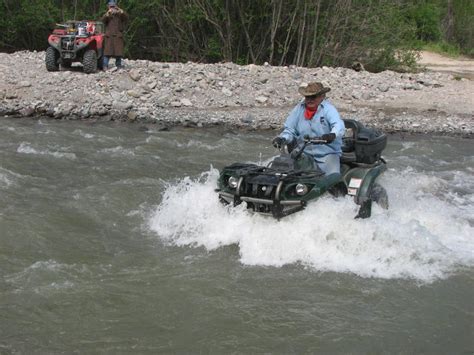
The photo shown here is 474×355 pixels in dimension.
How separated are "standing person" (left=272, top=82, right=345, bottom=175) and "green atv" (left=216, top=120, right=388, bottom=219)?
4.4 inches

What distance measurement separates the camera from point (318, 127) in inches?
277

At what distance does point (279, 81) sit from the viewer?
1666 cm

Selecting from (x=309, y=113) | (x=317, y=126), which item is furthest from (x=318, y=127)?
(x=309, y=113)

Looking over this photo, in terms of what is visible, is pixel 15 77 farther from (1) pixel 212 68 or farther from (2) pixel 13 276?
(2) pixel 13 276

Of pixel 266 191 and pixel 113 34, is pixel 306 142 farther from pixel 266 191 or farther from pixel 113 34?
pixel 113 34

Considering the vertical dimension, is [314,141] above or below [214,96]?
above

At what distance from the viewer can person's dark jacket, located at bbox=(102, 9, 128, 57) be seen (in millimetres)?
16072

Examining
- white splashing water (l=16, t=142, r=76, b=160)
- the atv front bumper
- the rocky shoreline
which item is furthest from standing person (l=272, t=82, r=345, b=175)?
the rocky shoreline

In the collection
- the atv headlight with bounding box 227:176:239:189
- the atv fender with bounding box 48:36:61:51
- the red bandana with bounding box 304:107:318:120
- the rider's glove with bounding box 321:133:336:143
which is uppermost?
the red bandana with bounding box 304:107:318:120

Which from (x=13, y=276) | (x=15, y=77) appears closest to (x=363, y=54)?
(x=15, y=77)

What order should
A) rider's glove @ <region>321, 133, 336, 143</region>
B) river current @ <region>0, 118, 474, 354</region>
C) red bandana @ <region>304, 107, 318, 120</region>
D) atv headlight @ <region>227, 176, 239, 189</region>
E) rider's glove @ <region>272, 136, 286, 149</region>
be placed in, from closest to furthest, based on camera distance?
river current @ <region>0, 118, 474, 354</region>
atv headlight @ <region>227, 176, 239, 189</region>
rider's glove @ <region>321, 133, 336, 143</region>
rider's glove @ <region>272, 136, 286, 149</region>
red bandana @ <region>304, 107, 318, 120</region>

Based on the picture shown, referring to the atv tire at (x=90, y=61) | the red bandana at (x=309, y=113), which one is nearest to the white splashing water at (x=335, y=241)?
the red bandana at (x=309, y=113)

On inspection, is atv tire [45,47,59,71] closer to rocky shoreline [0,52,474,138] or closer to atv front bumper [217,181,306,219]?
rocky shoreline [0,52,474,138]

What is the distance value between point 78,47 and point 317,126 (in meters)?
10.1
